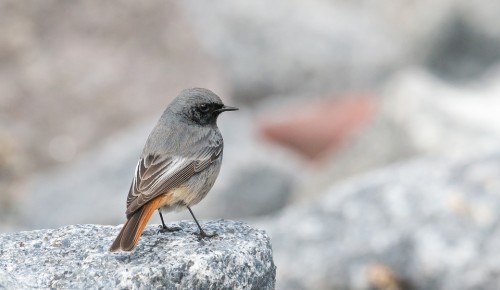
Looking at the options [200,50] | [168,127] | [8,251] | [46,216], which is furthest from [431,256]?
[200,50]

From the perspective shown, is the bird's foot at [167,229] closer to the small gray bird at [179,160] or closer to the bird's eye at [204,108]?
the small gray bird at [179,160]

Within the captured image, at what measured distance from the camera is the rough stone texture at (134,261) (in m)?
5.27

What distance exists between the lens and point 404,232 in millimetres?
8422

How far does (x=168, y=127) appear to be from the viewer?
6902 mm

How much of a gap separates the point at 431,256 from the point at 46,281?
3.94 m

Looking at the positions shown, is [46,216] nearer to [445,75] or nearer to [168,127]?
[168,127]

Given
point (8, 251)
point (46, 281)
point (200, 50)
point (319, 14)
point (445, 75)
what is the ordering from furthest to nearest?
point (319, 14) < point (445, 75) < point (200, 50) < point (8, 251) < point (46, 281)

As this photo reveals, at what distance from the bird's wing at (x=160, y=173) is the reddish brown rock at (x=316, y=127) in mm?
9255

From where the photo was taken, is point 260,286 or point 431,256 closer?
point 260,286

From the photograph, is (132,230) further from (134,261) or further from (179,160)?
(179,160)

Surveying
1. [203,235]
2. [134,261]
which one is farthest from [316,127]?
[134,261]

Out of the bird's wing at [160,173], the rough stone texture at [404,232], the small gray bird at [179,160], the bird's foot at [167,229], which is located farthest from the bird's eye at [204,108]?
the rough stone texture at [404,232]

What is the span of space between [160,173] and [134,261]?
3.42 ft

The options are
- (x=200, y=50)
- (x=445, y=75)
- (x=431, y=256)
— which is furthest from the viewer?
(x=445, y=75)
